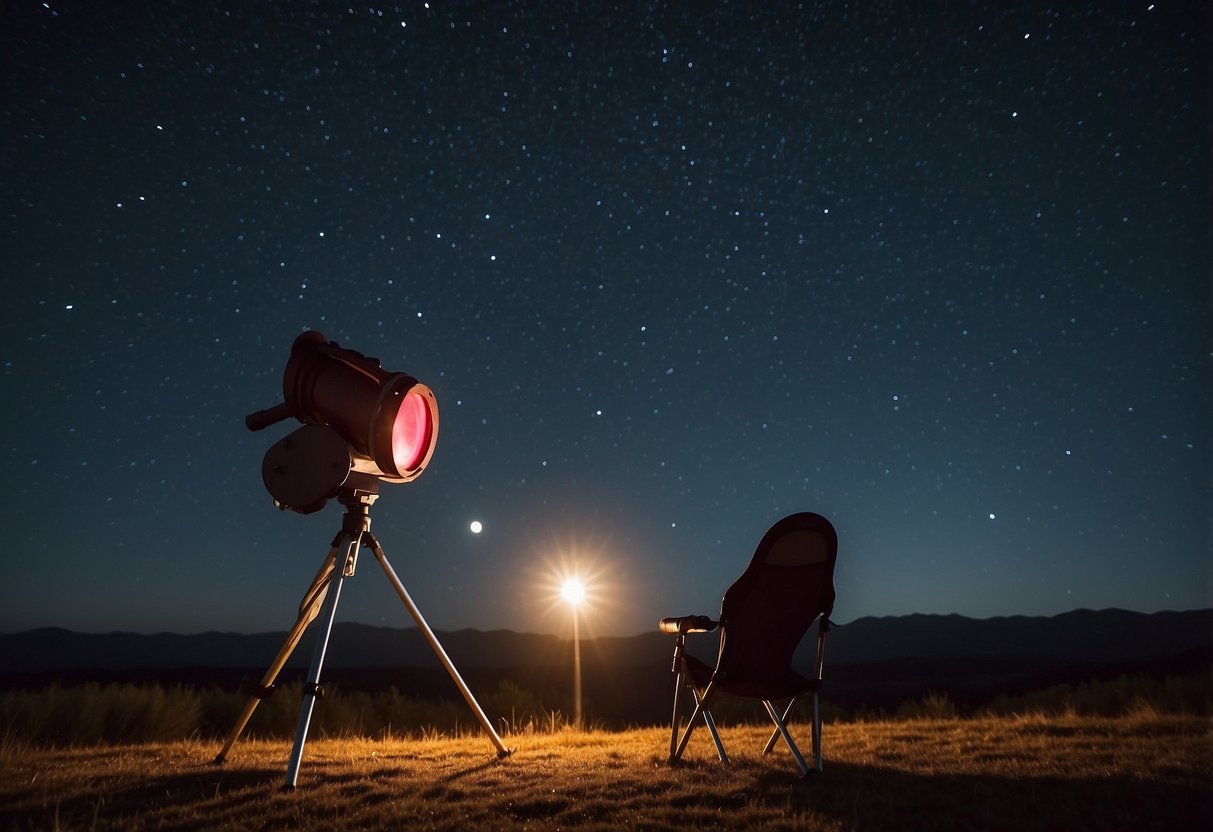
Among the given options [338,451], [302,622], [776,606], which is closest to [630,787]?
[776,606]

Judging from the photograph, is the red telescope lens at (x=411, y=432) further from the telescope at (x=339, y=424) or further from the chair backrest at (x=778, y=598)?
the chair backrest at (x=778, y=598)

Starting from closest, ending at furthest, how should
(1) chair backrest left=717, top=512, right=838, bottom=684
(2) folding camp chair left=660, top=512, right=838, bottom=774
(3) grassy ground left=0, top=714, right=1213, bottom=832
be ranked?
(3) grassy ground left=0, top=714, right=1213, bottom=832, (2) folding camp chair left=660, top=512, right=838, bottom=774, (1) chair backrest left=717, top=512, right=838, bottom=684

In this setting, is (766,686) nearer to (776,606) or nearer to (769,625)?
(769,625)

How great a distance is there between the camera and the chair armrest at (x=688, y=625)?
4312mm

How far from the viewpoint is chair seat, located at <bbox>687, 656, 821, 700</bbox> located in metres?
4.09

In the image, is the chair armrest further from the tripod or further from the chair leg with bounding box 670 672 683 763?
the tripod

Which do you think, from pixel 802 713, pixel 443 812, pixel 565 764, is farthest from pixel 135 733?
pixel 802 713

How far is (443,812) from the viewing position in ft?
10.1

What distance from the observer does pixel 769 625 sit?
14.5 ft

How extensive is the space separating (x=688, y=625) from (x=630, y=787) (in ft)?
3.41

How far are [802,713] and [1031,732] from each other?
19.9 ft

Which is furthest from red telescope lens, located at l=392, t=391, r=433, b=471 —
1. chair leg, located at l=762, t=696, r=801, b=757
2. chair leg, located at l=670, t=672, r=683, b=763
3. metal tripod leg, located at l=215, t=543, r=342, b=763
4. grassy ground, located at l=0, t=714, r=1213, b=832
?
chair leg, located at l=762, t=696, r=801, b=757

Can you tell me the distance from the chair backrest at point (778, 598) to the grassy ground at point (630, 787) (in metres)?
0.55

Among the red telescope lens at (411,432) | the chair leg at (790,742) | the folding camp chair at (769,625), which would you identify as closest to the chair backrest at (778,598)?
the folding camp chair at (769,625)
